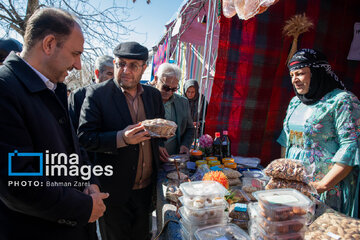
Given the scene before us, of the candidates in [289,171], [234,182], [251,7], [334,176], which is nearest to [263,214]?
[289,171]

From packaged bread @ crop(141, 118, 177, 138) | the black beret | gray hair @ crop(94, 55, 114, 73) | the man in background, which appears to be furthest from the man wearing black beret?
gray hair @ crop(94, 55, 114, 73)

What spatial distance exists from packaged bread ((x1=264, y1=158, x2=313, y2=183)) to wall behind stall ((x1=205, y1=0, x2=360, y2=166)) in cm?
189

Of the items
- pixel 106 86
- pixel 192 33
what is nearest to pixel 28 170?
pixel 106 86

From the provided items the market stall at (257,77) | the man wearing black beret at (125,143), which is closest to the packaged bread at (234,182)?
the market stall at (257,77)

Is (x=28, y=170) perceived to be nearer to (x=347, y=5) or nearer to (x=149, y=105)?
(x=149, y=105)

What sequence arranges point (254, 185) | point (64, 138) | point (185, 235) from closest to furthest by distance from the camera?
point (185, 235) → point (64, 138) → point (254, 185)

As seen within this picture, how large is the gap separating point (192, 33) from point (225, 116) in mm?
4018

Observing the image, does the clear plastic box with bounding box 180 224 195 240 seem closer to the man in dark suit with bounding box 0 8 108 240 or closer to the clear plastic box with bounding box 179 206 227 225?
the clear plastic box with bounding box 179 206 227 225

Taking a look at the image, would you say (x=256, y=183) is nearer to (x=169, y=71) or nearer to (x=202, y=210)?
(x=202, y=210)

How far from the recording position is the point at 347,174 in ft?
5.49

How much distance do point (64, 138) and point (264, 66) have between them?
309 cm

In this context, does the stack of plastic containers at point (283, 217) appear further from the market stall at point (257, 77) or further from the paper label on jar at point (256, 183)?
the market stall at point (257, 77)

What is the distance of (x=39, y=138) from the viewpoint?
105cm

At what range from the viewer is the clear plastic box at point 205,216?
40.5 inches
